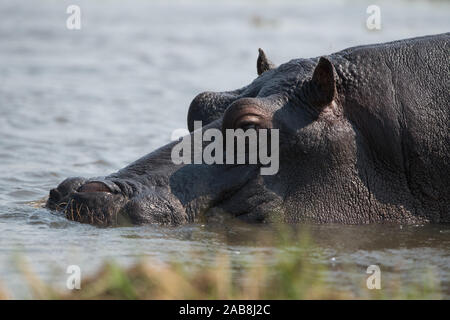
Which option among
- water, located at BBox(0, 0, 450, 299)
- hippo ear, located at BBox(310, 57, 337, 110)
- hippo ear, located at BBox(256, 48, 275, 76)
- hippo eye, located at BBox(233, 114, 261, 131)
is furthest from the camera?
hippo ear, located at BBox(256, 48, 275, 76)

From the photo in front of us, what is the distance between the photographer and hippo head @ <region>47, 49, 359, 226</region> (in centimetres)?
645

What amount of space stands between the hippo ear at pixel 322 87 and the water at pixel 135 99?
93cm

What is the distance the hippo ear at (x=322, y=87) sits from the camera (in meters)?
6.51

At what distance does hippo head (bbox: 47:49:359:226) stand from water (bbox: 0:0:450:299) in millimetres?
134

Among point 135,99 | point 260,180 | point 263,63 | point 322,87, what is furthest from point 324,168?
point 135,99

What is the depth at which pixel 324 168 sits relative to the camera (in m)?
6.50

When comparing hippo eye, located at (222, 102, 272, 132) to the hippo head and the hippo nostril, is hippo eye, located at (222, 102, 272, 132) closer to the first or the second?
the hippo head

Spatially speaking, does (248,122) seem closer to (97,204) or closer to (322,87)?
(322,87)

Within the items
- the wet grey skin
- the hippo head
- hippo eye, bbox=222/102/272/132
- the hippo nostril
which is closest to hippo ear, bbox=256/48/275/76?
the wet grey skin

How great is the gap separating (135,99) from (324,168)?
8395 millimetres

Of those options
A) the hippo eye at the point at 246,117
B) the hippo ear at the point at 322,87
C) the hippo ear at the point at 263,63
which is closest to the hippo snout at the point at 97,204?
the hippo eye at the point at 246,117

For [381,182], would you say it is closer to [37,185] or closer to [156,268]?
[156,268]

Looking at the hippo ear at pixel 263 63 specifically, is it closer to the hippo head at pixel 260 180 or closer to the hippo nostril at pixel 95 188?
the hippo head at pixel 260 180
